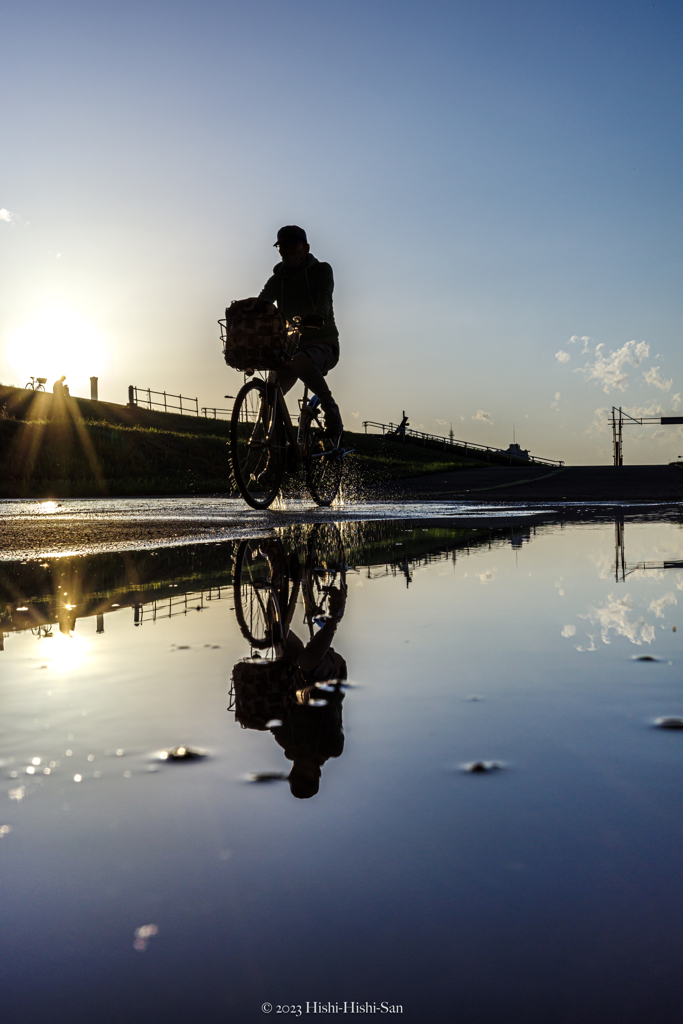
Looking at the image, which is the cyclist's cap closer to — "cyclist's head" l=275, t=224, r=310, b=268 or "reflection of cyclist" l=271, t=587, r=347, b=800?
"cyclist's head" l=275, t=224, r=310, b=268

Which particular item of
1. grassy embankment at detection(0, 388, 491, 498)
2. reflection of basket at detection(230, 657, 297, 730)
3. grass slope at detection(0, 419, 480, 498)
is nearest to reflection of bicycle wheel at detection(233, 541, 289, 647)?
reflection of basket at detection(230, 657, 297, 730)

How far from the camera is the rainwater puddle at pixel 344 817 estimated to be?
98 centimetres

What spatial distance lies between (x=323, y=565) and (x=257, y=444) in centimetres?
350

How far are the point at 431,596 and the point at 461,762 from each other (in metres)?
2.09

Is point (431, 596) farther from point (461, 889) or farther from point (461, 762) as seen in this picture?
point (461, 889)

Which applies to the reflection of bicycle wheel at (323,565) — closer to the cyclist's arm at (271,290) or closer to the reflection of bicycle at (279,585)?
the reflection of bicycle at (279,585)

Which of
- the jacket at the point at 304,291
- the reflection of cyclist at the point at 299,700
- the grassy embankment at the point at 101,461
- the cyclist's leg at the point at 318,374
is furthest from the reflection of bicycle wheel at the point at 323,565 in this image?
the grassy embankment at the point at 101,461

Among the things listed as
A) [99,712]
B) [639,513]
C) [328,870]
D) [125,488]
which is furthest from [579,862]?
[125,488]

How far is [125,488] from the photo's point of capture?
17.8 metres

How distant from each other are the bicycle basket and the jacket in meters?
0.76

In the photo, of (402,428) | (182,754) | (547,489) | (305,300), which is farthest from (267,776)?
(402,428)

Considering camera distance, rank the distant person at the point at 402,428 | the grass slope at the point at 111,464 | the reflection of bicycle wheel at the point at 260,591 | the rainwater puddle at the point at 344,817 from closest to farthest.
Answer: the rainwater puddle at the point at 344,817
the reflection of bicycle wheel at the point at 260,591
the grass slope at the point at 111,464
the distant person at the point at 402,428

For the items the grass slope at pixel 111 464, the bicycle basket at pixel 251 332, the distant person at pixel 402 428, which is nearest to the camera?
the bicycle basket at pixel 251 332

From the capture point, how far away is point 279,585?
4125 mm
